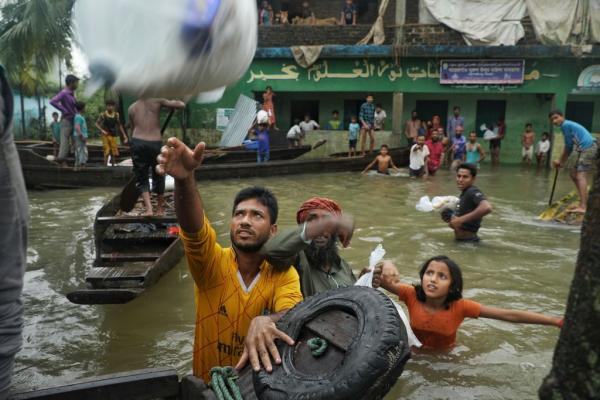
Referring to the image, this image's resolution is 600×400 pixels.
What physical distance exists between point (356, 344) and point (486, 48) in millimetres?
16892

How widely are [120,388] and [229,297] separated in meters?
0.65

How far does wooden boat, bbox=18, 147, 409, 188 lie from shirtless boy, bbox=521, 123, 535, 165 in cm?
466

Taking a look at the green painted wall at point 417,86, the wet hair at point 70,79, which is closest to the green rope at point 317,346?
the wet hair at point 70,79

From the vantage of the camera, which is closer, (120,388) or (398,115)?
(120,388)

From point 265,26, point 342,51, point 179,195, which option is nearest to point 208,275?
point 179,195

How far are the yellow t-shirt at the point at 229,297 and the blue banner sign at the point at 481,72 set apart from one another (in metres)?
16.6

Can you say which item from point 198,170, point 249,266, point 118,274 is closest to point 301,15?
point 198,170

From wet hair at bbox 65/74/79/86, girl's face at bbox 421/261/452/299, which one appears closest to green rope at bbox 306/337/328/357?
girl's face at bbox 421/261/452/299

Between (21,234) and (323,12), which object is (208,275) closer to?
(21,234)

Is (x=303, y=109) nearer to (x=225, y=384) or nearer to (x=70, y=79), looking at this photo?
(x=70, y=79)

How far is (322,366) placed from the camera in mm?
2082

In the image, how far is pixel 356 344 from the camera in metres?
2.00

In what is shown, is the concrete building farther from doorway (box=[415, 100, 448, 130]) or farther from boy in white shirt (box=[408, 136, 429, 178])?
boy in white shirt (box=[408, 136, 429, 178])

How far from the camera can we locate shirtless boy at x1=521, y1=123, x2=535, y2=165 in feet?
57.3
